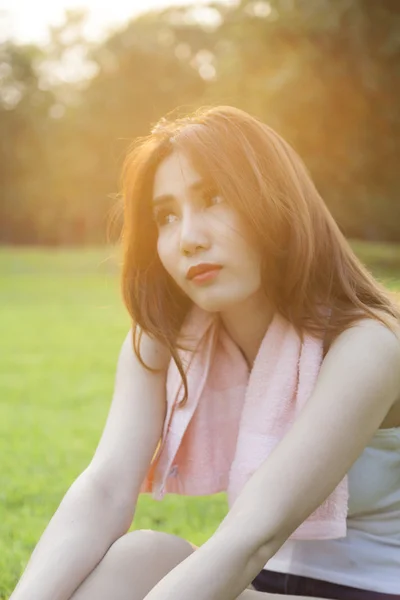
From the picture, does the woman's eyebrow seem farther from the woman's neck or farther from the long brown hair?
the woman's neck

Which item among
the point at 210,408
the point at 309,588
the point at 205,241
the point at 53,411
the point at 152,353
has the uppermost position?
the point at 205,241

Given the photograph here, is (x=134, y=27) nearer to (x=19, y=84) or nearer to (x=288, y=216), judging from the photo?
(x=19, y=84)

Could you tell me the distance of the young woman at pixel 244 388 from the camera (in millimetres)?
1825

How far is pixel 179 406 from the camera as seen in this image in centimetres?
226

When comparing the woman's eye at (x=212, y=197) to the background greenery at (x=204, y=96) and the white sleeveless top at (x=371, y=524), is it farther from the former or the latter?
the background greenery at (x=204, y=96)

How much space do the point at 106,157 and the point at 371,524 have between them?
1092 inches

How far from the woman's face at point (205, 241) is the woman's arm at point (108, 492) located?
321mm

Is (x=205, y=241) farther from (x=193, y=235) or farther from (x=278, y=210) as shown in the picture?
(x=278, y=210)

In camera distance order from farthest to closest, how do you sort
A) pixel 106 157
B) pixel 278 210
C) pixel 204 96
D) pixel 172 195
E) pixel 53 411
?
pixel 106 157 < pixel 204 96 < pixel 53 411 < pixel 172 195 < pixel 278 210

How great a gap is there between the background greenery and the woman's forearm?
16.2 meters

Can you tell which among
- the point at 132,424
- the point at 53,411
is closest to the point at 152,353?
the point at 132,424

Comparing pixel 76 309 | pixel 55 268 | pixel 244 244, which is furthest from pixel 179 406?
pixel 55 268

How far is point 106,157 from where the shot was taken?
29.1m

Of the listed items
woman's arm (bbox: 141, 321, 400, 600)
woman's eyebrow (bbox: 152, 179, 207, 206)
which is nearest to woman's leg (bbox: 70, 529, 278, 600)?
woman's arm (bbox: 141, 321, 400, 600)
